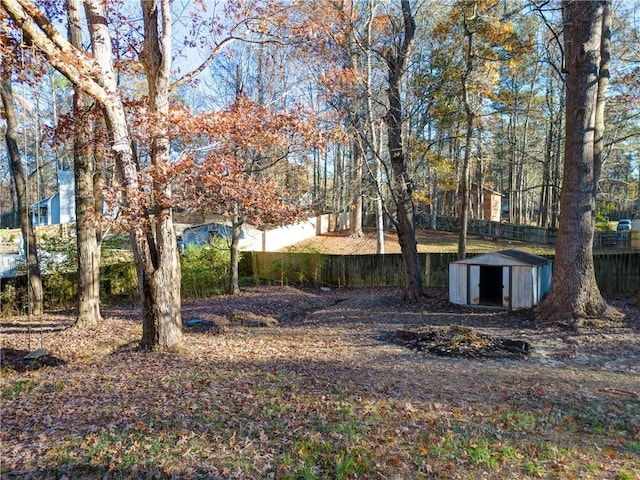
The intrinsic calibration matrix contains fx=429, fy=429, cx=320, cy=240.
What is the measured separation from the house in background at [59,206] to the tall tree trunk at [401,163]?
27180 mm

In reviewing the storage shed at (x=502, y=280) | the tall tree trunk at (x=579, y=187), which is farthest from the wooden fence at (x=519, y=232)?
the tall tree trunk at (x=579, y=187)

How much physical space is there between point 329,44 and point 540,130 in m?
24.2

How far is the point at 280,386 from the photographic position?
5184 millimetres

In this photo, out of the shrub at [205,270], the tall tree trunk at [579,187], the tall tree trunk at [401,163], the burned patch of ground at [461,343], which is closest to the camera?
the burned patch of ground at [461,343]

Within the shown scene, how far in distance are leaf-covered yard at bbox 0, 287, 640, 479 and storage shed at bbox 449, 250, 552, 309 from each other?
79.9 inches

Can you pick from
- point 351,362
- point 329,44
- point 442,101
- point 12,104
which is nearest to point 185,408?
point 351,362

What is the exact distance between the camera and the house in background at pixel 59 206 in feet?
101

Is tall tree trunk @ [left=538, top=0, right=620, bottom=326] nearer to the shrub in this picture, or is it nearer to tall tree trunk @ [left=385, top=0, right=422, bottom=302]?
tall tree trunk @ [left=385, top=0, right=422, bottom=302]

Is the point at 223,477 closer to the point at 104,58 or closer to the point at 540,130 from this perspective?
the point at 104,58

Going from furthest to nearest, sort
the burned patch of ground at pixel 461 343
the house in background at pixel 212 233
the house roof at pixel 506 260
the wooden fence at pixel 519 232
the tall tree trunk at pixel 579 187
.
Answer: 1. the wooden fence at pixel 519 232
2. the house in background at pixel 212 233
3. the house roof at pixel 506 260
4. the tall tree trunk at pixel 579 187
5. the burned patch of ground at pixel 461 343

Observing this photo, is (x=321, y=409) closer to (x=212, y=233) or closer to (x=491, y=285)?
(x=491, y=285)

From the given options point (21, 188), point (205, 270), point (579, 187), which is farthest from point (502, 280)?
point (21, 188)

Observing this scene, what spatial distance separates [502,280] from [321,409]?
811 centimetres

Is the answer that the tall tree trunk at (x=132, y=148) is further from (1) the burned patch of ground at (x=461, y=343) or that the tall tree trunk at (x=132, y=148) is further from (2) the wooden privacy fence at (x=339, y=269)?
(2) the wooden privacy fence at (x=339, y=269)
